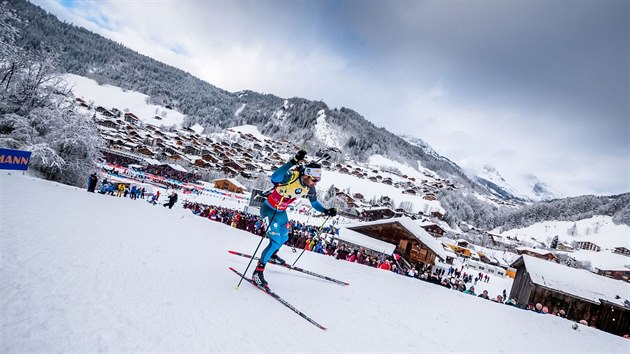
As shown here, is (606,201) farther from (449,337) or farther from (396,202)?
(449,337)

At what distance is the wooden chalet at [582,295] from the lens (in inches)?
635

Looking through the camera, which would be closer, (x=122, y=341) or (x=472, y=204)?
(x=122, y=341)

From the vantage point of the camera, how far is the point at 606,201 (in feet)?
440

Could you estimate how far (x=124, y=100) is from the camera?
150500 mm

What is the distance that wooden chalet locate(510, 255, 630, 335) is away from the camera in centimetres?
1614

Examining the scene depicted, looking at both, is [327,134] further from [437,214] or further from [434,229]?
[434,229]

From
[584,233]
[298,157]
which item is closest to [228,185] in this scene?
[298,157]

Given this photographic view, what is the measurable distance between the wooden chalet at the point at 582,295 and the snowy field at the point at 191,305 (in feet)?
40.9

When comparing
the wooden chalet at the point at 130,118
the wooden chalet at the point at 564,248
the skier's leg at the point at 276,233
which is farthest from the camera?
the wooden chalet at the point at 130,118

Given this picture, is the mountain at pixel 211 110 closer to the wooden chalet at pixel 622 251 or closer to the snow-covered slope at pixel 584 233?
the snow-covered slope at pixel 584 233

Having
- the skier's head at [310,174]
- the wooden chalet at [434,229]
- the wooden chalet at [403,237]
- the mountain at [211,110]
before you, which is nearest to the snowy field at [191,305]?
the skier's head at [310,174]

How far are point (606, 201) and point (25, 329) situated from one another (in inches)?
7483

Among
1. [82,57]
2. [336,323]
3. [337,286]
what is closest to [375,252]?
[337,286]

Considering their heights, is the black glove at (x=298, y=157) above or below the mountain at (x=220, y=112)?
below
